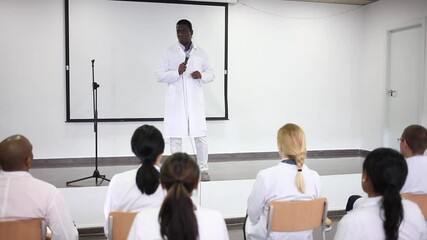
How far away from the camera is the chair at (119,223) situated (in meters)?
1.89

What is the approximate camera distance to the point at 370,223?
1.50 meters

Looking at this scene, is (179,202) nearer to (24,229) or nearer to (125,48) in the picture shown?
(24,229)

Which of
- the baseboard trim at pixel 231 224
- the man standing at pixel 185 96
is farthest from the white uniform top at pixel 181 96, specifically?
the baseboard trim at pixel 231 224

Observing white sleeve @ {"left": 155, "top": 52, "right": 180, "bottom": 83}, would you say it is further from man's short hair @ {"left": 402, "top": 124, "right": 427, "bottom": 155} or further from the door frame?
the door frame

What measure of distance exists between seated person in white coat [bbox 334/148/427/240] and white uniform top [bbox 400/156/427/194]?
842mm

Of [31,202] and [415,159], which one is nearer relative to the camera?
[31,202]

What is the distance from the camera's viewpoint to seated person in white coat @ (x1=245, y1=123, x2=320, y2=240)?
2.15 metres

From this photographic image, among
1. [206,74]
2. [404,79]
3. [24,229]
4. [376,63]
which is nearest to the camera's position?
[24,229]

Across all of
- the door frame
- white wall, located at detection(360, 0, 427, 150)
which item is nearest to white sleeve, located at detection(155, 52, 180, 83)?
the door frame

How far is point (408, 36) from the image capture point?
623cm

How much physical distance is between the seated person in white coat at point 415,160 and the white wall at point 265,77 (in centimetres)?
414

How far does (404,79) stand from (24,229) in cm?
589

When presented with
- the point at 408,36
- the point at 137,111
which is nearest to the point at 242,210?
the point at 137,111

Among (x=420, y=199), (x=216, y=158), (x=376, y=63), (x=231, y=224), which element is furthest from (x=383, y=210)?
(x=376, y=63)
